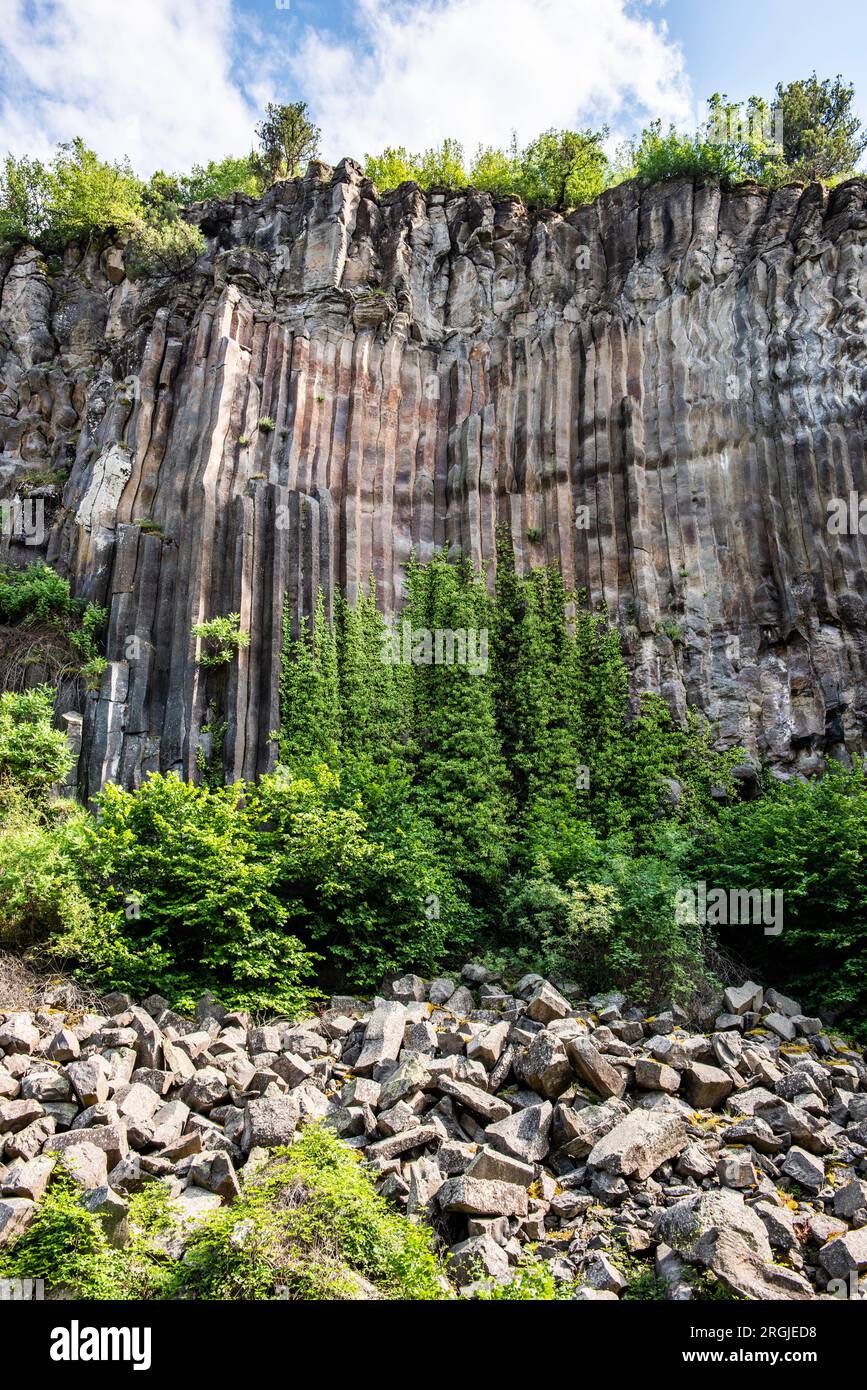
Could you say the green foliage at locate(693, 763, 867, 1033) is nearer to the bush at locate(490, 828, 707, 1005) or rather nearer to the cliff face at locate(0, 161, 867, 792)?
the bush at locate(490, 828, 707, 1005)

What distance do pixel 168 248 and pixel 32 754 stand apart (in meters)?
15.0

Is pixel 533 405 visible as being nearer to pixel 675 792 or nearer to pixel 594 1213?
pixel 675 792

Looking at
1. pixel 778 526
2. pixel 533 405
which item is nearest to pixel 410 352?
pixel 533 405

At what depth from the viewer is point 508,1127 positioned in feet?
25.5

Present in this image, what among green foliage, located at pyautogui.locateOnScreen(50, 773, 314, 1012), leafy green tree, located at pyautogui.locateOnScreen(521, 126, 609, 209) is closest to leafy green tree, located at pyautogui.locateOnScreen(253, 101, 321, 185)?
leafy green tree, located at pyautogui.locateOnScreen(521, 126, 609, 209)

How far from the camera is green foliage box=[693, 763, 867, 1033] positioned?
38.8 feet

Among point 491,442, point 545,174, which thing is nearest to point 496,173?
point 545,174

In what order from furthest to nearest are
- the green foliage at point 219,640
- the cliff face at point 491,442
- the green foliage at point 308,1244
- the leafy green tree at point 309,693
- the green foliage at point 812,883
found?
the cliff face at point 491,442 → the green foliage at point 219,640 → the leafy green tree at point 309,693 → the green foliage at point 812,883 → the green foliage at point 308,1244

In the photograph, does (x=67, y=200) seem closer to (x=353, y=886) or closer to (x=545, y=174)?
(x=545, y=174)

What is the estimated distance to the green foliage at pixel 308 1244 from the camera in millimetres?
5617

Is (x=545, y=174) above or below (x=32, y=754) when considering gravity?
above

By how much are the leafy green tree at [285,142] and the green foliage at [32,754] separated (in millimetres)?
21671

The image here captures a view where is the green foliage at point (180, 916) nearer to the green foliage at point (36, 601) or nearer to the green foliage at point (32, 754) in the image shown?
the green foliage at point (32, 754)

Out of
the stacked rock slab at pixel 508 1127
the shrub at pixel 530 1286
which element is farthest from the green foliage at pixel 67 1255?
the shrub at pixel 530 1286
